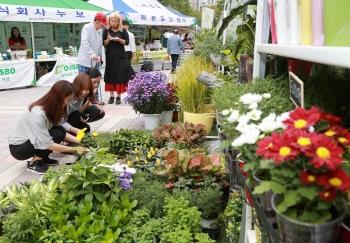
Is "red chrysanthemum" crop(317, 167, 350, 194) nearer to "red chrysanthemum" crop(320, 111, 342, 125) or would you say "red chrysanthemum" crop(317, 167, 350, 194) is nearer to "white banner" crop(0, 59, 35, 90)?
"red chrysanthemum" crop(320, 111, 342, 125)

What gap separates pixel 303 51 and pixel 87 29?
218 inches

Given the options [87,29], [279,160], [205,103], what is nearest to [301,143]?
[279,160]

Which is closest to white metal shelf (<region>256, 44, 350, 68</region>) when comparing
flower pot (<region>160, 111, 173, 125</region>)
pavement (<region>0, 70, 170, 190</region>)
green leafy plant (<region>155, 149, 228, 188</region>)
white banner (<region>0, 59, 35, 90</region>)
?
green leafy plant (<region>155, 149, 228, 188</region>)

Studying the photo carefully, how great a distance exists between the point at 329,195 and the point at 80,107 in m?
3.75

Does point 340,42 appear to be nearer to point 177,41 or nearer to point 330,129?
point 330,129

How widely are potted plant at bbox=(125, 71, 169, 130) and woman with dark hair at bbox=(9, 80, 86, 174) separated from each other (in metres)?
1.40

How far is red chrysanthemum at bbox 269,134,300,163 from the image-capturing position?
705 mm

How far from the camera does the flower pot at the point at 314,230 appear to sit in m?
0.70

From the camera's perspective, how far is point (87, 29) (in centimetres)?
577

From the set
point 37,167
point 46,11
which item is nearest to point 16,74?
point 46,11

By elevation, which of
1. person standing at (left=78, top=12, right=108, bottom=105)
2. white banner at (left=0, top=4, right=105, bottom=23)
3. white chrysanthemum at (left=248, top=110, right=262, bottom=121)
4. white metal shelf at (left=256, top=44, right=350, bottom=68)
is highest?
white banner at (left=0, top=4, right=105, bottom=23)

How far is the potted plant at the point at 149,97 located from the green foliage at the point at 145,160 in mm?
1344

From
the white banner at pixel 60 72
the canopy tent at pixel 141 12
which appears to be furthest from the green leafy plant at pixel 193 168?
the canopy tent at pixel 141 12

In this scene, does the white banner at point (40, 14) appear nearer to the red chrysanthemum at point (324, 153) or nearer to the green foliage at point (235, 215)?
the green foliage at point (235, 215)
